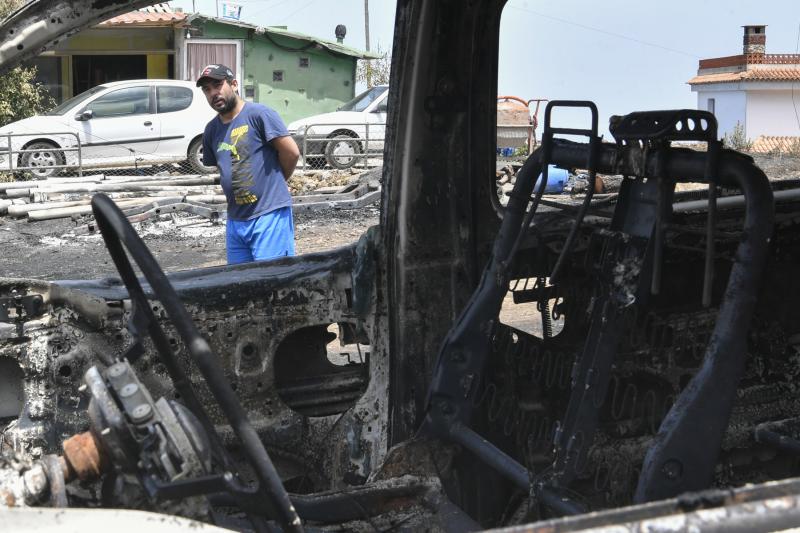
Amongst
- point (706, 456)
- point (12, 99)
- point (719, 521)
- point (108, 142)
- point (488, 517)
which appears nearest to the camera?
point (719, 521)

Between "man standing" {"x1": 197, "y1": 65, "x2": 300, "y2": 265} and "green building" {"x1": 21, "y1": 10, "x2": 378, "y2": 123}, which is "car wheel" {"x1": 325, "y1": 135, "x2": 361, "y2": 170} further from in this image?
"man standing" {"x1": 197, "y1": 65, "x2": 300, "y2": 265}

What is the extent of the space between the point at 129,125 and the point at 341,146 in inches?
156

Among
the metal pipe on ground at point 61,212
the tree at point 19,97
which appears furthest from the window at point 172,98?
the tree at point 19,97

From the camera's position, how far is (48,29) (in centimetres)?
269

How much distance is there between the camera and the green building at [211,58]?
27156mm

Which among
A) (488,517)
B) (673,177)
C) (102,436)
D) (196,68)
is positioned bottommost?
(488,517)

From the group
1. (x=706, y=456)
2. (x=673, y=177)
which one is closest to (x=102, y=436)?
(x=706, y=456)

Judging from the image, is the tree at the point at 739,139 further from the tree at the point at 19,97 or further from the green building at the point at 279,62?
the green building at the point at 279,62

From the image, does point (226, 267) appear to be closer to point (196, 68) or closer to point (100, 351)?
point (100, 351)

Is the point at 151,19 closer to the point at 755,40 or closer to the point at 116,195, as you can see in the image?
the point at 116,195

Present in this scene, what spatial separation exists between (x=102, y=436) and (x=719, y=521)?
1.20 m

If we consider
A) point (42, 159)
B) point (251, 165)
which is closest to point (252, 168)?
point (251, 165)

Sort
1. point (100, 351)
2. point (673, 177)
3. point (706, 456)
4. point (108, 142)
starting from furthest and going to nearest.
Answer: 1. point (108, 142)
2. point (100, 351)
3. point (673, 177)
4. point (706, 456)

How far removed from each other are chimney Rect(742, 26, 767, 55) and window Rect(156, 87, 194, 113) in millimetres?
15996
